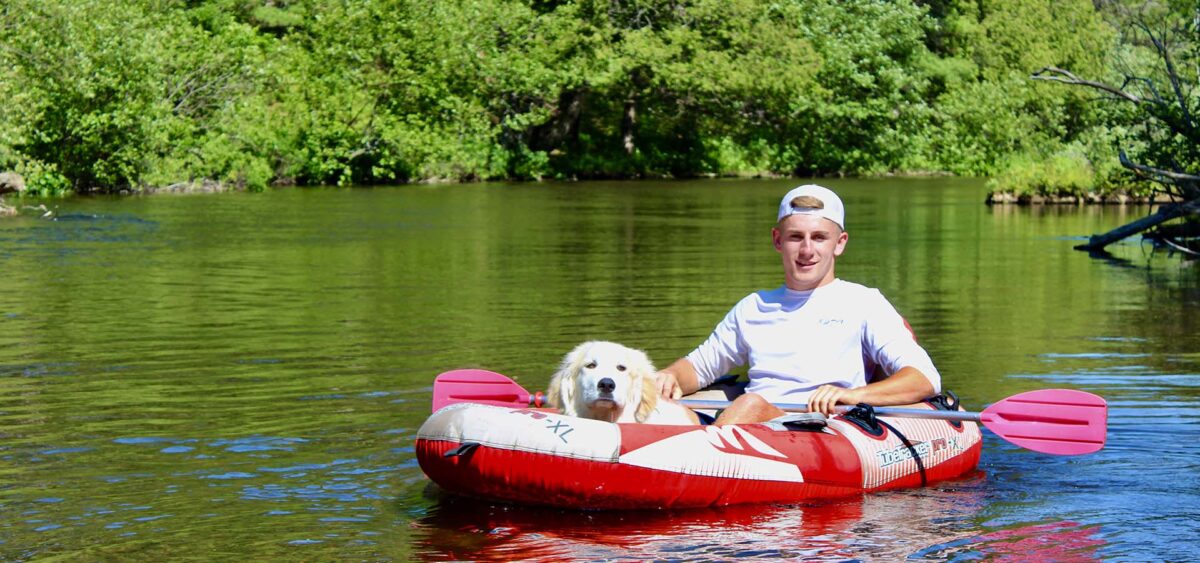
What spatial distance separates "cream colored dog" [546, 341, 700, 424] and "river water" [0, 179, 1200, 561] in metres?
0.51

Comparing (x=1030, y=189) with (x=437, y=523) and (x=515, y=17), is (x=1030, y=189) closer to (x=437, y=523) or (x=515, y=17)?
(x=515, y=17)

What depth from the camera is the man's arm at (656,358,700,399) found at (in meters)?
8.17

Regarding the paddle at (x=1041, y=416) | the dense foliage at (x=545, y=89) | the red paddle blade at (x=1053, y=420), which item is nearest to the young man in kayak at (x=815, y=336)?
the paddle at (x=1041, y=416)

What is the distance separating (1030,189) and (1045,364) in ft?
75.6

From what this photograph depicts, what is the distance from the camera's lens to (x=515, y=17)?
46.0 m

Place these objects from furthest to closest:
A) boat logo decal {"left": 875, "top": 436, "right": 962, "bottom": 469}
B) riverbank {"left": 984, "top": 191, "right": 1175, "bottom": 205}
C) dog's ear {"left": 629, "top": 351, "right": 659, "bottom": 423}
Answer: riverbank {"left": 984, "top": 191, "right": 1175, "bottom": 205} < boat logo decal {"left": 875, "top": 436, "right": 962, "bottom": 469} < dog's ear {"left": 629, "top": 351, "right": 659, "bottom": 423}

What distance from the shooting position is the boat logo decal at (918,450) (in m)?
8.01

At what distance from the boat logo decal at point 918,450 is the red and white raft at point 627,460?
5.4 inches

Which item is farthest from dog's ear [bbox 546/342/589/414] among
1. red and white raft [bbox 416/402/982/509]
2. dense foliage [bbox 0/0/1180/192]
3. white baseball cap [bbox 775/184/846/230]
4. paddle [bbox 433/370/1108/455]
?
dense foliage [bbox 0/0/1180/192]

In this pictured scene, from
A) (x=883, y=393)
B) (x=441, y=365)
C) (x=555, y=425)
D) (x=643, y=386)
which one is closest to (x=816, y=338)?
(x=883, y=393)

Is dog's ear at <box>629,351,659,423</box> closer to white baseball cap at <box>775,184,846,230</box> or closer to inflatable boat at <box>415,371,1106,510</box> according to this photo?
inflatable boat at <box>415,371,1106,510</box>

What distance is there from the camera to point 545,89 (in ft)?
151

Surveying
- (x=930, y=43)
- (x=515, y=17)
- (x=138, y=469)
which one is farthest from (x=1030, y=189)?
(x=138, y=469)

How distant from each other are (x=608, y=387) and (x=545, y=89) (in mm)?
39189
